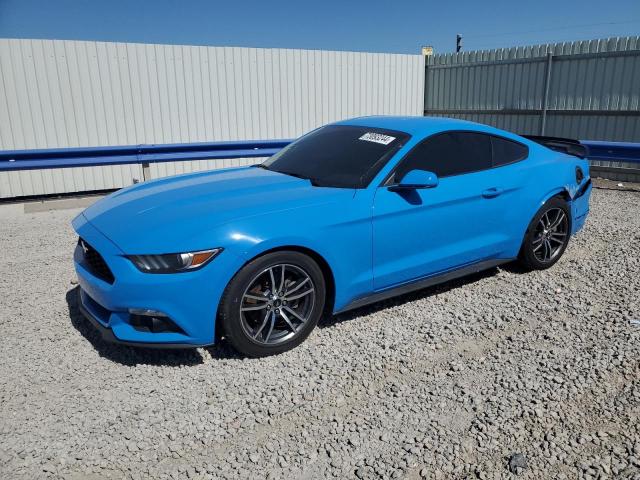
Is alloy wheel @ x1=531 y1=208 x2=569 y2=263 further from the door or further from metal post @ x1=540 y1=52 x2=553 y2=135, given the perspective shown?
metal post @ x1=540 y1=52 x2=553 y2=135

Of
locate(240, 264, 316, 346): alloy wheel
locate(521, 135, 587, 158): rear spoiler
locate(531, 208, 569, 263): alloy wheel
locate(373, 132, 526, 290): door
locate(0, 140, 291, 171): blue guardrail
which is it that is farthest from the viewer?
locate(0, 140, 291, 171): blue guardrail

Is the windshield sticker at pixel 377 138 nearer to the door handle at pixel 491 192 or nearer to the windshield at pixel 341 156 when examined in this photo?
the windshield at pixel 341 156

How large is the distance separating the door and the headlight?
1287 mm

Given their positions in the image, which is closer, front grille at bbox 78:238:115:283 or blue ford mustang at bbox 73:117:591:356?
blue ford mustang at bbox 73:117:591:356

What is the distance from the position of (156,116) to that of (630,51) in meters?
9.27

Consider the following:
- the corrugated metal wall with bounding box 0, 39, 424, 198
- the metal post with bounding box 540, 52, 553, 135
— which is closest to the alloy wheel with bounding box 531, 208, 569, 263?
the metal post with bounding box 540, 52, 553, 135

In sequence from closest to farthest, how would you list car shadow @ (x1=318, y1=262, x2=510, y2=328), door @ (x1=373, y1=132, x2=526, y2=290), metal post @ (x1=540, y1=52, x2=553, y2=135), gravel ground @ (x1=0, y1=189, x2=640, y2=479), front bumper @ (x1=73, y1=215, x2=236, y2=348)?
gravel ground @ (x1=0, y1=189, x2=640, y2=479)
front bumper @ (x1=73, y1=215, x2=236, y2=348)
door @ (x1=373, y1=132, x2=526, y2=290)
car shadow @ (x1=318, y1=262, x2=510, y2=328)
metal post @ (x1=540, y1=52, x2=553, y2=135)

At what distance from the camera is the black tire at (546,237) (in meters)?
4.99

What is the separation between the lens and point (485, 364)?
3.54m

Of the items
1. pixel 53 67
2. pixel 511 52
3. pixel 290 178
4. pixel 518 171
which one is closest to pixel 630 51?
pixel 511 52

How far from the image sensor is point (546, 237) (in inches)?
204

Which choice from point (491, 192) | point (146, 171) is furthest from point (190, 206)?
point (146, 171)

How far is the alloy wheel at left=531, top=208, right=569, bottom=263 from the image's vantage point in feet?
16.7

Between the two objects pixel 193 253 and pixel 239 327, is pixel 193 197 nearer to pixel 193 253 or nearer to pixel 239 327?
pixel 193 253
